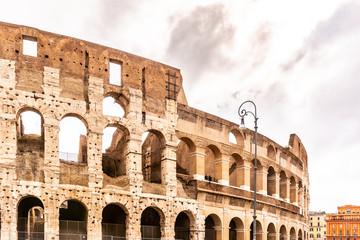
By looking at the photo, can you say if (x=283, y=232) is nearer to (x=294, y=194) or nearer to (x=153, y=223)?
(x=294, y=194)

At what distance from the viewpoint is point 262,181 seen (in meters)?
31.3

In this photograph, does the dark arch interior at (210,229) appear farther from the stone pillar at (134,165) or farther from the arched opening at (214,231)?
the stone pillar at (134,165)

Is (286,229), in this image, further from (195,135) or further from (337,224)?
(337,224)

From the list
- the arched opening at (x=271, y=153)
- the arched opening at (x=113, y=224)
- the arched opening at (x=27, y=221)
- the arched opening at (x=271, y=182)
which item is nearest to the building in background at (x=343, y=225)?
the arched opening at (x=271, y=182)

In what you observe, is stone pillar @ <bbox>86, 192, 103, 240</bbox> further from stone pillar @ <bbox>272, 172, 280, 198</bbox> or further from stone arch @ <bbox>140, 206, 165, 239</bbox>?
stone pillar @ <bbox>272, 172, 280, 198</bbox>

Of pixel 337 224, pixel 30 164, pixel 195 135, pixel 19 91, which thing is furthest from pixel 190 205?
pixel 337 224

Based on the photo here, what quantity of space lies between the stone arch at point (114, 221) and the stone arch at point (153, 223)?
106 centimetres

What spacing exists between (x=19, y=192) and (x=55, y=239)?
2.49 meters

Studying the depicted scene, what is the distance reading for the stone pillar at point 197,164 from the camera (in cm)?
2645

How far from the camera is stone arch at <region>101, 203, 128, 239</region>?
23.3 m

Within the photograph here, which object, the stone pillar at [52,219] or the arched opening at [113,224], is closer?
the stone pillar at [52,219]

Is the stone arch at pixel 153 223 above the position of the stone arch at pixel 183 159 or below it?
below

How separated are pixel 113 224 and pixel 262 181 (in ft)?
37.8

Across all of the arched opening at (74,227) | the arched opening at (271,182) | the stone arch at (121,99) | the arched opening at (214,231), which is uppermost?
the stone arch at (121,99)
